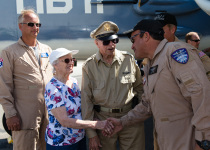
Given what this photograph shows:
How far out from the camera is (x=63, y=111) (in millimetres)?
1779

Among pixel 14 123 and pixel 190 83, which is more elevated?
pixel 190 83

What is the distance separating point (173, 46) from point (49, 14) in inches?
80.2

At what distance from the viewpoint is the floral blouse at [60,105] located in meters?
1.80

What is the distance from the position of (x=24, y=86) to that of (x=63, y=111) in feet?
2.73

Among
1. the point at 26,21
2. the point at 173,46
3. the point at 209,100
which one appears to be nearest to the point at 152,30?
the point at 173,46

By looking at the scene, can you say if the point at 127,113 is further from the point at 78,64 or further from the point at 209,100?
the point at 78,64

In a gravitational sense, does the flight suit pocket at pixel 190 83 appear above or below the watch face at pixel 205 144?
above

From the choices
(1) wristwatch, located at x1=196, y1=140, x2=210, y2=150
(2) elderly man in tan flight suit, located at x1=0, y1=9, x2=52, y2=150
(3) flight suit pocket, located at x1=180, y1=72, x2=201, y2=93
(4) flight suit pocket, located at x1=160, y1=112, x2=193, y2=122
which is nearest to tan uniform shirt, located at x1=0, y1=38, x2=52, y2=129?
(2) elderly man in tan flight suit, located at x1=0, y1=9, x2=52, y2=150

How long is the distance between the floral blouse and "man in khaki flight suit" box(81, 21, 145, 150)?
199mm

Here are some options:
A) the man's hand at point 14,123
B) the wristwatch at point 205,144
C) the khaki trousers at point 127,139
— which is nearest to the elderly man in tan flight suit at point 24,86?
the man's hand at point 14,123

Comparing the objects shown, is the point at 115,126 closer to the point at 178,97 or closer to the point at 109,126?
the point at 109,126

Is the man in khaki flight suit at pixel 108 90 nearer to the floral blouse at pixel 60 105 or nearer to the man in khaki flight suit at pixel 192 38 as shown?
the floral blouse at pixel 60 105

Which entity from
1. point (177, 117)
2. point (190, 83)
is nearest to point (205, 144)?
point (177, 117)

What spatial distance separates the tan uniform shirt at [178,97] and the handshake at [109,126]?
541mm
